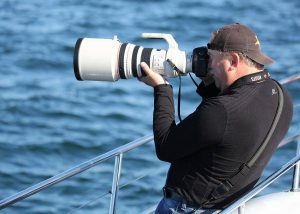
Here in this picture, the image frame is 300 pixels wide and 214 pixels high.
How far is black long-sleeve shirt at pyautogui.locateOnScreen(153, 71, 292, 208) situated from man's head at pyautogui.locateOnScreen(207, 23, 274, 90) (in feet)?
0.15

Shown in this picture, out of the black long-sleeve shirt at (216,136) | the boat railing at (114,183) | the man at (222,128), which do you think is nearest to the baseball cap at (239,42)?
the man at (222,128)

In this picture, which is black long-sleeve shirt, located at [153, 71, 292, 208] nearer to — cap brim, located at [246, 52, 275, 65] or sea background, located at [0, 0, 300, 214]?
cap brim, located at [246, 52, 275, 65]

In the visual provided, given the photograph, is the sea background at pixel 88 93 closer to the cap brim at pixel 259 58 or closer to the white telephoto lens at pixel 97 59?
the white telephoto lens at pixel 97 59

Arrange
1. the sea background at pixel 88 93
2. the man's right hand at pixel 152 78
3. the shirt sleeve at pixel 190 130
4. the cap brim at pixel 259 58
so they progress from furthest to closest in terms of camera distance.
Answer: the sea background at pixel 88 93, the man's right hand at pixel 152 78, the cap brim at pixel 259 58, the shirt sleeve at pixel 190 130

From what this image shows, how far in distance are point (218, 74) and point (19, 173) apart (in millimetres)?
5441

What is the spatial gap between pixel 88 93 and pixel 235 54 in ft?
23.5

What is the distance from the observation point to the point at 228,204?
358 centimetres

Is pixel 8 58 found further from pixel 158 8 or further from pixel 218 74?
pixel 218 74

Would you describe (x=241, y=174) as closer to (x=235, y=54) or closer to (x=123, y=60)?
(x=235, y=54)

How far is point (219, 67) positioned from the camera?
344 cm

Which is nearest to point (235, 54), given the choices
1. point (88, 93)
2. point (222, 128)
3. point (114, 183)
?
point (222, 128)

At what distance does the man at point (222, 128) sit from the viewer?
332cm

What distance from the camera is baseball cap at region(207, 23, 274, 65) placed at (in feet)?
11.1

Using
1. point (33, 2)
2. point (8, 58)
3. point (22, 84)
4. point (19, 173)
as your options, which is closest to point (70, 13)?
point (33, 2)
